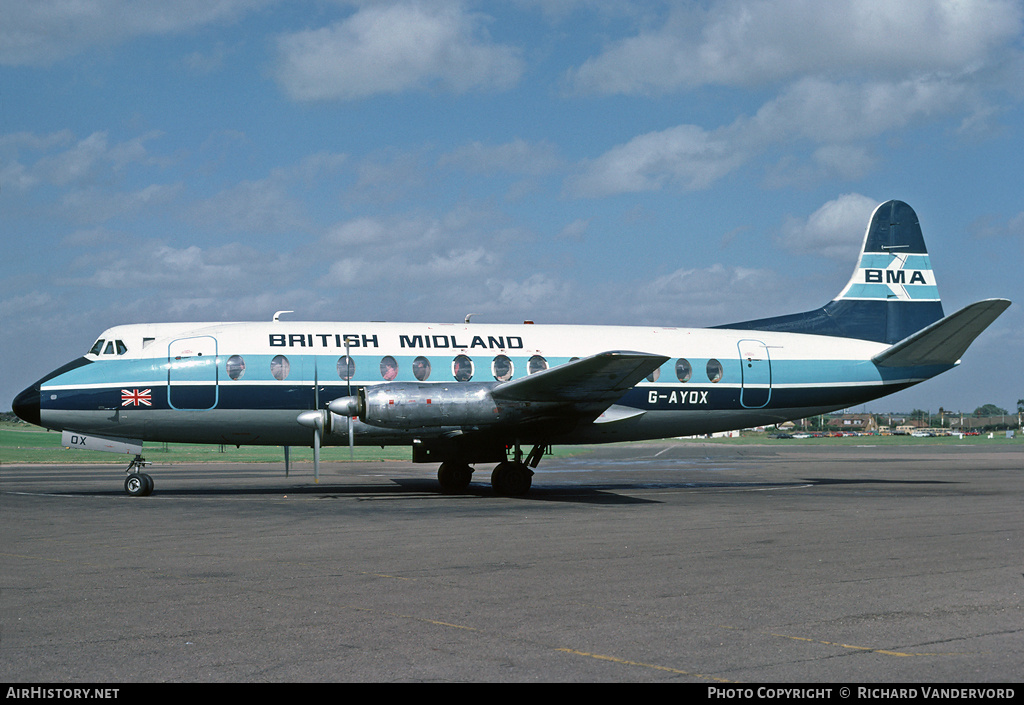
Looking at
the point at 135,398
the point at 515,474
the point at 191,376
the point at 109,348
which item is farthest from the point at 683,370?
the point at 109,348

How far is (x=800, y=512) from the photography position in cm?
1725

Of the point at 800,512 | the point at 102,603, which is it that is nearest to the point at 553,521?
the point at 800,512

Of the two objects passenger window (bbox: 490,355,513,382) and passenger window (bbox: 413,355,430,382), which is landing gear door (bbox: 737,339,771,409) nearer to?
passenger window (bbox: 490,355,513,382)

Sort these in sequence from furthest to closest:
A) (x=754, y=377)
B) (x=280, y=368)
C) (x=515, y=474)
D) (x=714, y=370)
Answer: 1. (x=754, y=377)
2. (x=714, y=370)
3. (x=515, y=474)
4. (x=280, y=368)

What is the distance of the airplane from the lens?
65.9ft

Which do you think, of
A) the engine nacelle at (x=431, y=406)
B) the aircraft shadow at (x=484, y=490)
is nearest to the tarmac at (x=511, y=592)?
the engine nacelle at (x=431, y=406)

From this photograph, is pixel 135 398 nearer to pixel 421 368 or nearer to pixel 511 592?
pixel 421 368

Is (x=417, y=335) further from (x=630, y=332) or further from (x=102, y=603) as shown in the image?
(x=102, y=603)

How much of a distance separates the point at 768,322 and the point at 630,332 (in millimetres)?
4400

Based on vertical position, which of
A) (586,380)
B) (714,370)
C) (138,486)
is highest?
(714,370)

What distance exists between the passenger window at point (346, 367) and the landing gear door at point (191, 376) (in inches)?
112

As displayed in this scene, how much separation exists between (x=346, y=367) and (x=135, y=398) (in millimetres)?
4807

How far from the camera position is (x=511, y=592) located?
29.3 ft

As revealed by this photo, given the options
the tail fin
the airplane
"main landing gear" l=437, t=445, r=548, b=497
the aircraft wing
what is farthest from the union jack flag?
the tail fin
